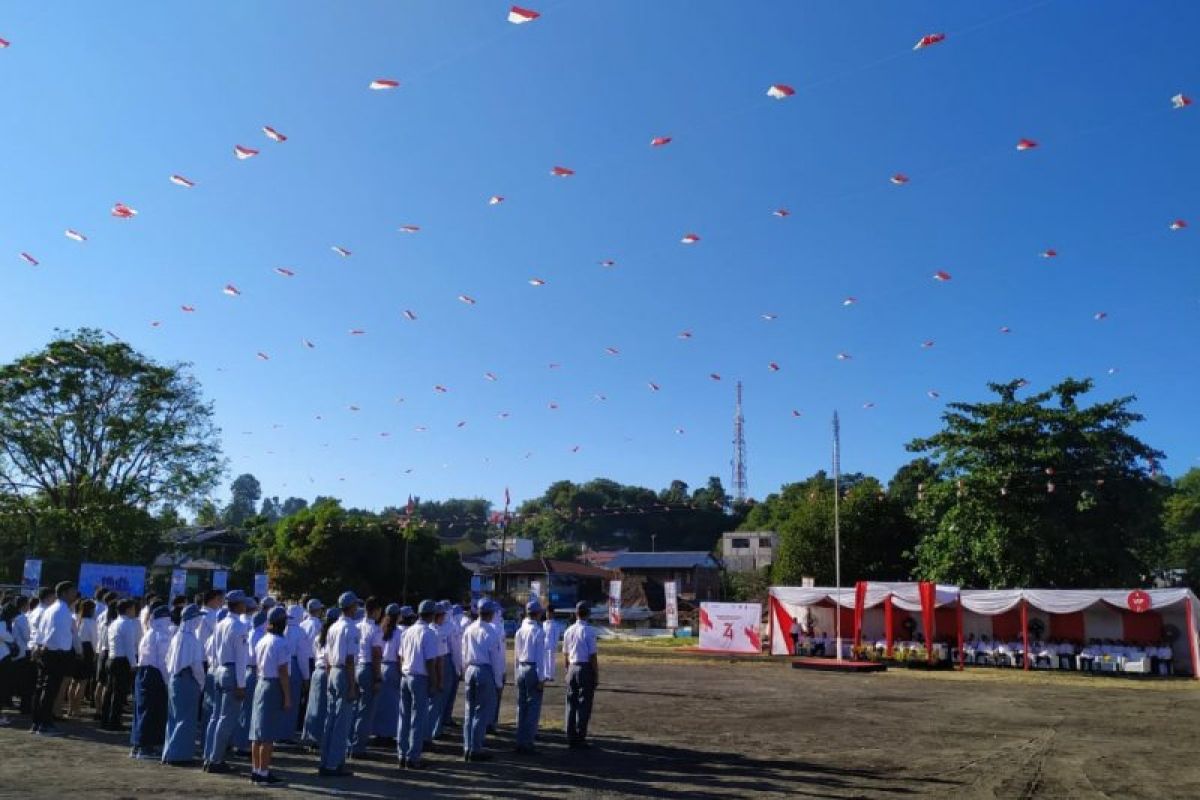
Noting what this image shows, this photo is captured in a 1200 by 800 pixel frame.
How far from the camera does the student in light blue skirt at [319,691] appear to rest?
9.43 m

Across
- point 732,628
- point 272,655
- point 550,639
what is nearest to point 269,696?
point 272,655

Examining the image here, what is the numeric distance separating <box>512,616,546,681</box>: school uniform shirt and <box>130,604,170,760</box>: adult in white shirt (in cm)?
433

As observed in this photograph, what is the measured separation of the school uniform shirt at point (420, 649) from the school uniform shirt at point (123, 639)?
14.2ft

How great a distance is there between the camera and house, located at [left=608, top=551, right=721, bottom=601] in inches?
2602

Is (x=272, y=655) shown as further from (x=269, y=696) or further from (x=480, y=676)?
(x=480, y=676)

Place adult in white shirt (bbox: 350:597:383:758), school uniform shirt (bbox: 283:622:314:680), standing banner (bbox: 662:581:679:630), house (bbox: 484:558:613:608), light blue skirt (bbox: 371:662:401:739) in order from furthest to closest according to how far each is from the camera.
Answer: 1. house (bbox: 484:558:613:608)
2. standing banner (bbox: 662:581:679:630)
3. light blue skirt (bbox: 371:662:401:739)
4. school uniform shirt (bbox: 283:622:314:680)
5. adult in white shirt (bbox: 350:597:383:758)

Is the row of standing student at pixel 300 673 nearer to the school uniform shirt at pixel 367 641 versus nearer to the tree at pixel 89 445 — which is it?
the school uniform shirt at pixel 367 641

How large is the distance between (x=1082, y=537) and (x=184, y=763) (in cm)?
3054

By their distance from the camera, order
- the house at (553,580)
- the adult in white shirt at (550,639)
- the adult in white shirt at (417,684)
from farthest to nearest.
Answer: the house at (553,580), the adult in white shirt at (550,639), the adult in white shirt at (417,684)

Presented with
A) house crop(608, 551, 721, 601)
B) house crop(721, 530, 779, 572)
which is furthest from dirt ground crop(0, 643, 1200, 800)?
house crop(721, 530, 779, 572)

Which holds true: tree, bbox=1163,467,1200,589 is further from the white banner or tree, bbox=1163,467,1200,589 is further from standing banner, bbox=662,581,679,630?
the white banner

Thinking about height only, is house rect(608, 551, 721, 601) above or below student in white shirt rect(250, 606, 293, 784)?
above

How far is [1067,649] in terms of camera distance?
27.4m

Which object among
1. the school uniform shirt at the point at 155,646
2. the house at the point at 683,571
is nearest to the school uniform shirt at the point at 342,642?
the school uniform shirt at the point at 155,646
